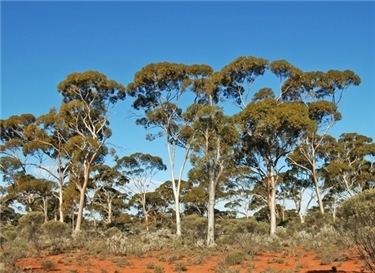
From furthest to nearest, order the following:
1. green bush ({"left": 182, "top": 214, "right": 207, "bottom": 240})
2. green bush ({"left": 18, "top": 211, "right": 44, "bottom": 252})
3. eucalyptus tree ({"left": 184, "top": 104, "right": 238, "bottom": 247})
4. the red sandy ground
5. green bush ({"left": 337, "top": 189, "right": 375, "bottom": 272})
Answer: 1. green bush ({"left": 182, "top": 214, "right": 207, "bottom": 240})
2. eucalyptus tree ({"left": 184, "top": 104, "right": 238, "bottom": 247})
3. green bush ({"left": 18, "top": 211, "right": 44, "bottom": 252})
4. the red sandy ground
5. green bush ({"left": 337, "top": 189, "right": 375, "bottom": 272})

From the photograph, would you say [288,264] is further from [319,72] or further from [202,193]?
[202,193]

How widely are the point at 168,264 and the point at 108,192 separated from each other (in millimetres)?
38762

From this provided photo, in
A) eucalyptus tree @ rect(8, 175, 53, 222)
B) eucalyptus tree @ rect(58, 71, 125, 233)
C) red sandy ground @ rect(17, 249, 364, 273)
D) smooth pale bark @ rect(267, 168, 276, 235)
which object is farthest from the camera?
eucalyptus tree @ rect(8, 175, 53, 222)

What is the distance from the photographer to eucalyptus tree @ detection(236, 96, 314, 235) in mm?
32531

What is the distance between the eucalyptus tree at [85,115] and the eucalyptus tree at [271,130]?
1063 cm

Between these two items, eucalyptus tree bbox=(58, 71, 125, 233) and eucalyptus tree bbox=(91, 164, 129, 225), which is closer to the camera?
eucalyptus tree bbox=(58, 71, 125, 233)

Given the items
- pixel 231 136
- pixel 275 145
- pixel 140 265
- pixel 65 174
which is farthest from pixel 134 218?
pixel 140 265

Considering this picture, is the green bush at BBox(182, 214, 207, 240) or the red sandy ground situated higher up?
the green bush at BBox(182, 214, 207, 240)

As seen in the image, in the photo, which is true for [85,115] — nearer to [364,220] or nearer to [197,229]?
[197,229]

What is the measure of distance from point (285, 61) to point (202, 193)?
22770 millimetres

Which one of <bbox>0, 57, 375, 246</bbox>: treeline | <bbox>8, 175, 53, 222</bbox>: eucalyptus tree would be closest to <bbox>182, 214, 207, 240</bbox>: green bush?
<bbox>0, 57, 375, 246</bbox>: treeline

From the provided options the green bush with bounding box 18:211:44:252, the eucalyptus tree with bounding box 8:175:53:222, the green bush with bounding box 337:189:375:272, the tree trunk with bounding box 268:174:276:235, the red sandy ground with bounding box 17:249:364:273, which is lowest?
the red sandy ground with bounding box 17:249:364:273

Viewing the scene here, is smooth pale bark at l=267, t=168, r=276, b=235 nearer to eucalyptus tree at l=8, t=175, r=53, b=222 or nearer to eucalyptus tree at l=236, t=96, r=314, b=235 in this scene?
eucalyptus tree at l=236, t=96, r=314, b=235

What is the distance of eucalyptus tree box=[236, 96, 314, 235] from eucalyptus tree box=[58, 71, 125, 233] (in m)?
10.6
